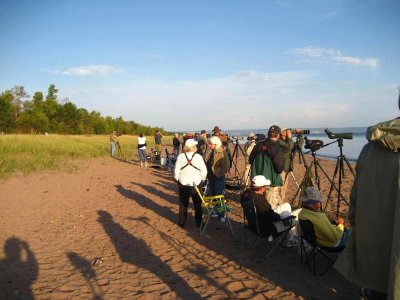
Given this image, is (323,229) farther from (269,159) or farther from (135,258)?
(135,258)

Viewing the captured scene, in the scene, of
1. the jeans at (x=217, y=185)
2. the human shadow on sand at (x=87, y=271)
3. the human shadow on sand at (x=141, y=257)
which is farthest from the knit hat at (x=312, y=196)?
the human shadow on sand at (x=87, y=271)

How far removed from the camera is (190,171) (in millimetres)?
6301

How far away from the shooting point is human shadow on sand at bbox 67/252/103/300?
13.6 ft

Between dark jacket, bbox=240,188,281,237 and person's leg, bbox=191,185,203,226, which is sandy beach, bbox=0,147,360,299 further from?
dark jacket, bbox=240,188,281,237

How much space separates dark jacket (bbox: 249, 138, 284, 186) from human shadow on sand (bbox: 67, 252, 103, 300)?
10.4 ft

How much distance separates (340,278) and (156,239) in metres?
3.17

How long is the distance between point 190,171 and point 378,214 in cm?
405

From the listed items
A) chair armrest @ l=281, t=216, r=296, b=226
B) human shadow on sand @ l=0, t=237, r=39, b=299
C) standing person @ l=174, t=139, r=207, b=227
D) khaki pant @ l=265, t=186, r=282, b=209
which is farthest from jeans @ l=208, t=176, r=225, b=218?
human shadow on sand @ l=0, t=237, r=39, b=299

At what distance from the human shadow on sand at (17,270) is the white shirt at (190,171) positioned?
2775 mm

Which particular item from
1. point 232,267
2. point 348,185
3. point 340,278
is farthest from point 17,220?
point 348,185

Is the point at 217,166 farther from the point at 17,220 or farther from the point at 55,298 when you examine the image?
the point at 17,220

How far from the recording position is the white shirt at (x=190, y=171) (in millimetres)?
6285

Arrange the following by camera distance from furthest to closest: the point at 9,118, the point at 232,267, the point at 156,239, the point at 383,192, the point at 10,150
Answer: the point at 9,118 < the point at 10,150 < the point at 156,239 < the point at 232,267 < the point at 383,192

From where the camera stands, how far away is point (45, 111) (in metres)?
47.8
